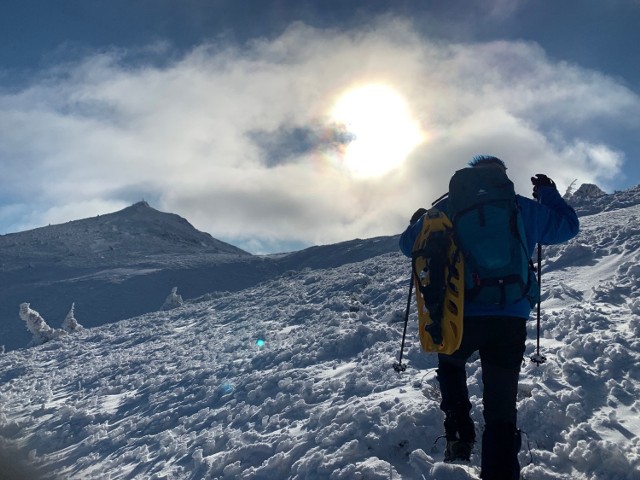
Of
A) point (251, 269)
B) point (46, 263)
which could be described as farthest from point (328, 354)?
point (46, 263)

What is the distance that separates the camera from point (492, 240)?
4176 millimetres

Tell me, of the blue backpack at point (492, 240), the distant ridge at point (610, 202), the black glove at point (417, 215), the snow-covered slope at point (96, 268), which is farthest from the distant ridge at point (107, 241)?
the blue backpack at point (492, 240)

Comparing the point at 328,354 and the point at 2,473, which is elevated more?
the point at 328,354

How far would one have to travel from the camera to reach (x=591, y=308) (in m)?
8.44

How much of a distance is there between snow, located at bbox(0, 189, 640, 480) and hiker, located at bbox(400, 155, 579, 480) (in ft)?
2.29

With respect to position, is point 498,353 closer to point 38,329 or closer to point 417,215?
point 417,215

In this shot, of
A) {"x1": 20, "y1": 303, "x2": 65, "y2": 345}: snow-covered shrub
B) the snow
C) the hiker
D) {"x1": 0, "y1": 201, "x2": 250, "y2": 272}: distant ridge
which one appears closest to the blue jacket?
the hiker

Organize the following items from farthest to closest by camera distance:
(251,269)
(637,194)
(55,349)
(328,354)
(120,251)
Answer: (120,251)
(251,269)
(637,194)
(55,349)
(328,354)

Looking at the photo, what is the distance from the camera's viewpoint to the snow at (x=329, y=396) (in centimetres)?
548

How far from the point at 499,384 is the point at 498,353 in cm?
24

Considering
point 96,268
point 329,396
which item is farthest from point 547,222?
point 96,268

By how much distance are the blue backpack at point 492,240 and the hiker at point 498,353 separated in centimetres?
4

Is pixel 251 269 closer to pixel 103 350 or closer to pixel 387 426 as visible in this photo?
pixel 103 350

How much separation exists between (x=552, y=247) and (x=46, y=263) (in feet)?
154
